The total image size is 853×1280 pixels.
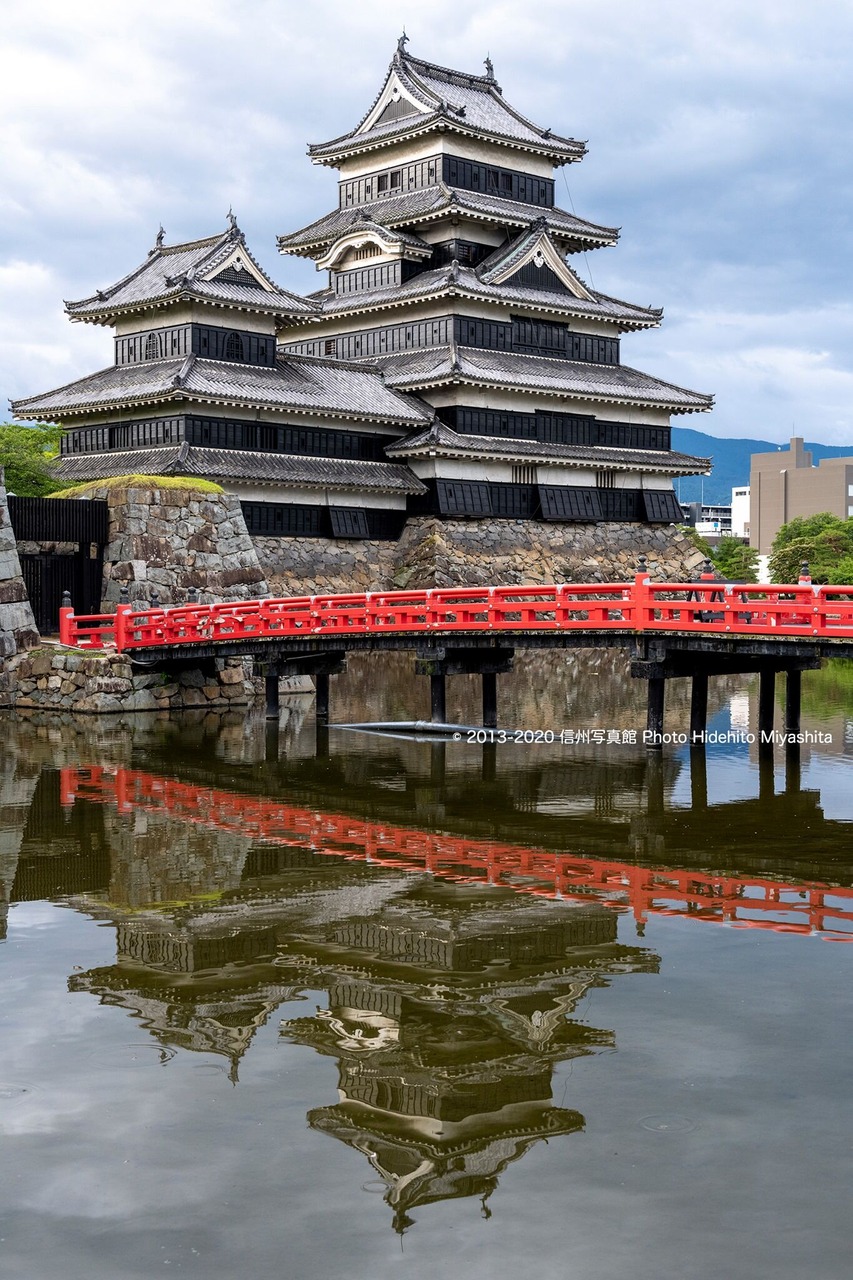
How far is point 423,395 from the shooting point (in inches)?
2077

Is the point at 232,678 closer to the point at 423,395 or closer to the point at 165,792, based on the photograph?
the point at 165,792

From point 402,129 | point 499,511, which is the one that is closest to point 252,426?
point 499,511

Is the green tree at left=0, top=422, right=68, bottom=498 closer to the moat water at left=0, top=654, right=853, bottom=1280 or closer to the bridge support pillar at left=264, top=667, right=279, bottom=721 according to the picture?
the bridge support pillar at left=264, top=667, right=279, bottom=721

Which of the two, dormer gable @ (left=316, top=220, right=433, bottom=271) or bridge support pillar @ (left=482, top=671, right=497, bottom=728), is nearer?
bridge support pillar @ (left=482, top=671, right=497, bottom=728)

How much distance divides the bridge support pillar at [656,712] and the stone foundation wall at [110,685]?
1206 cm

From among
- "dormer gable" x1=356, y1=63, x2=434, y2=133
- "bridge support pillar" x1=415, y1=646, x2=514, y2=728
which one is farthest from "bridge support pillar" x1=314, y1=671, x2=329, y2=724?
"dormer gable" x1=356, y1=63, x2=434, y2=133

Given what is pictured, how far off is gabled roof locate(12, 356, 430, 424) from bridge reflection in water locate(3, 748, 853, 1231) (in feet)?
74.2

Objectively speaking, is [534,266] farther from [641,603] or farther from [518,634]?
[641,603]

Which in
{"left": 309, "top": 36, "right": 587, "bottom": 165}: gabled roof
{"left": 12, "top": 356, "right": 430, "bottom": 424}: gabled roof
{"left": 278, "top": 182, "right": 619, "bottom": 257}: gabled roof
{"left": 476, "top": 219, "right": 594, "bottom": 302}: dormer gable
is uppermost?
{"left": 309, "top": 36, "right": 587, "bottom": 165}: gabled roof

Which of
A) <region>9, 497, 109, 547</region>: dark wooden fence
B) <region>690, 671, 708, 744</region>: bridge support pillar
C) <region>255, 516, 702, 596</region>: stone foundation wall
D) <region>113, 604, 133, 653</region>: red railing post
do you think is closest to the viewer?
<region>690, 671, 708, 744</region>: bridge support pillar

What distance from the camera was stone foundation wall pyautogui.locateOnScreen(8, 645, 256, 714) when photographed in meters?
31.0

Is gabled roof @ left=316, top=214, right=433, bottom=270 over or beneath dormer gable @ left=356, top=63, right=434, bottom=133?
beneath

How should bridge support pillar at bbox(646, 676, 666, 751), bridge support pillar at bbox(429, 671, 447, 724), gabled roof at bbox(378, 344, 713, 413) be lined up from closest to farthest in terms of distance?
bridge support pillar at bbox(646, 676, 666, 751), bridge support pillar at bbox(429, 671, 447, 724), gabled roof at bbox(378, 344, 713, 413)

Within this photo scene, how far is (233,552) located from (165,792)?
17787mm
